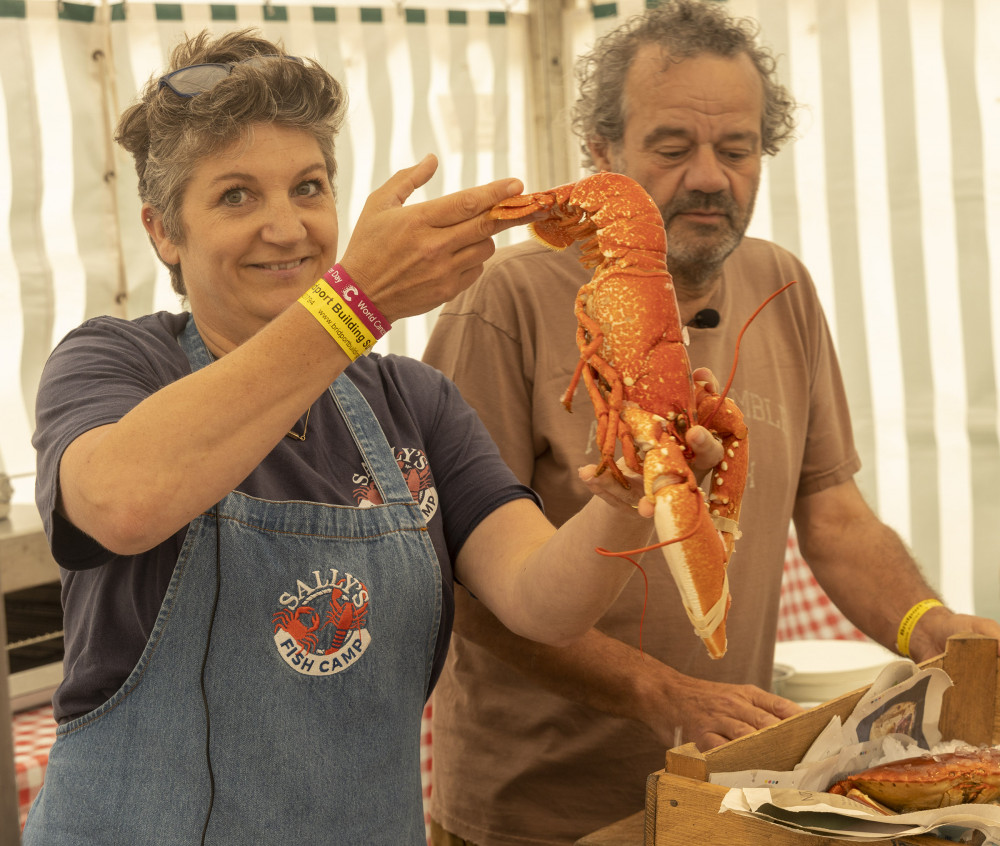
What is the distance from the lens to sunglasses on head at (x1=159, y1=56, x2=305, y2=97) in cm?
169

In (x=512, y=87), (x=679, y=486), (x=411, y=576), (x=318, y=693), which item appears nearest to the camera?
(x=679, y=486)

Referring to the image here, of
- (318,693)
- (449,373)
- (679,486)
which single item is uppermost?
(449,373)

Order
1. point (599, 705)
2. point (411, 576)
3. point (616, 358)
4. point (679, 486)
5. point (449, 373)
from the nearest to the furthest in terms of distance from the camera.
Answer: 1. point (679, 486)
2. point (616, 358)
3. point (411, 576)
4. point (599, 705)
5. point (449, 373)

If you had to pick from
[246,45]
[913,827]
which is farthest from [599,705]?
[246,45]

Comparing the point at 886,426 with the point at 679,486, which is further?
the point at 886,426

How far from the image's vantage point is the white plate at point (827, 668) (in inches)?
110

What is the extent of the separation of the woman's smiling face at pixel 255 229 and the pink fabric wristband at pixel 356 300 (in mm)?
263

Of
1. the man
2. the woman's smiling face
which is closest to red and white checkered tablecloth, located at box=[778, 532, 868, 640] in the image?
the man

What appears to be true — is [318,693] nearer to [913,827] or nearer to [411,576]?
[411,576]

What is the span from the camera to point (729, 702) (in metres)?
1.79

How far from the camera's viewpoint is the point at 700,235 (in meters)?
2.29

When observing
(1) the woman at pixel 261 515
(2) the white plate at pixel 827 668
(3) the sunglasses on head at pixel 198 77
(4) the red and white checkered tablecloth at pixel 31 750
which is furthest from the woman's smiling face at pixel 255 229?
(2) the white plate at pixel 827 668

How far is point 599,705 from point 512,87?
3.47 metres

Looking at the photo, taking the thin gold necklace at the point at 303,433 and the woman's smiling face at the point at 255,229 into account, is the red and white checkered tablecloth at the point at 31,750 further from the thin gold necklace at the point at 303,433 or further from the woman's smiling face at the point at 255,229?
the woman's smiling face at the point at 255,229
